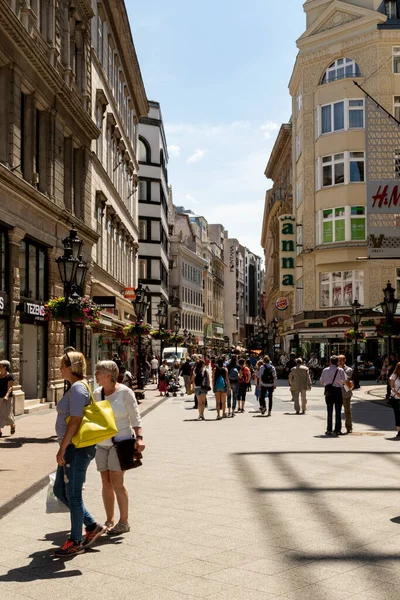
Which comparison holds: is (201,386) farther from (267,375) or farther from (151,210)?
(151,210)

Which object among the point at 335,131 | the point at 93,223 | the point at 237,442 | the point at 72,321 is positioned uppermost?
the point at 335,131

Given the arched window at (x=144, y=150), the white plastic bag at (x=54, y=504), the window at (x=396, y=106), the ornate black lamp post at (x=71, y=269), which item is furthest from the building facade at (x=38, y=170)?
the arched window at (x=144, y=150)

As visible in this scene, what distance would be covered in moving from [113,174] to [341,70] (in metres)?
18.9

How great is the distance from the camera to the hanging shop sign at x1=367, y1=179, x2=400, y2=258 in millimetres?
27266

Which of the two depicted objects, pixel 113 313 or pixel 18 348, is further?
pixel 113 313

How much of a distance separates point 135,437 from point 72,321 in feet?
34.2

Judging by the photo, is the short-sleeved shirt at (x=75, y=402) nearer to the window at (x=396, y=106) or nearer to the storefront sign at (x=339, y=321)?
the storefront sign at (x=339, y=321)

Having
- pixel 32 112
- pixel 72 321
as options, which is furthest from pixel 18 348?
pixel 32 112

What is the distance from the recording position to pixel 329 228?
5122cm

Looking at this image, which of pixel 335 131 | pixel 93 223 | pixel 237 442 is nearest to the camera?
pixel 237 442

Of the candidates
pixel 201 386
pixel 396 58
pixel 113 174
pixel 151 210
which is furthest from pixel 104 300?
pixel 151 210

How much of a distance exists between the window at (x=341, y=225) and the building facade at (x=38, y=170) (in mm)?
23065

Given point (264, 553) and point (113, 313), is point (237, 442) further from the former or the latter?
point (113, 313)

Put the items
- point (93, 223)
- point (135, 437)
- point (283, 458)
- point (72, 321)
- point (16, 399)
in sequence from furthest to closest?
Result: point (93, 223) → point (16, 399) → point (72, 321) → point (283, 458) → point (135, 437)
